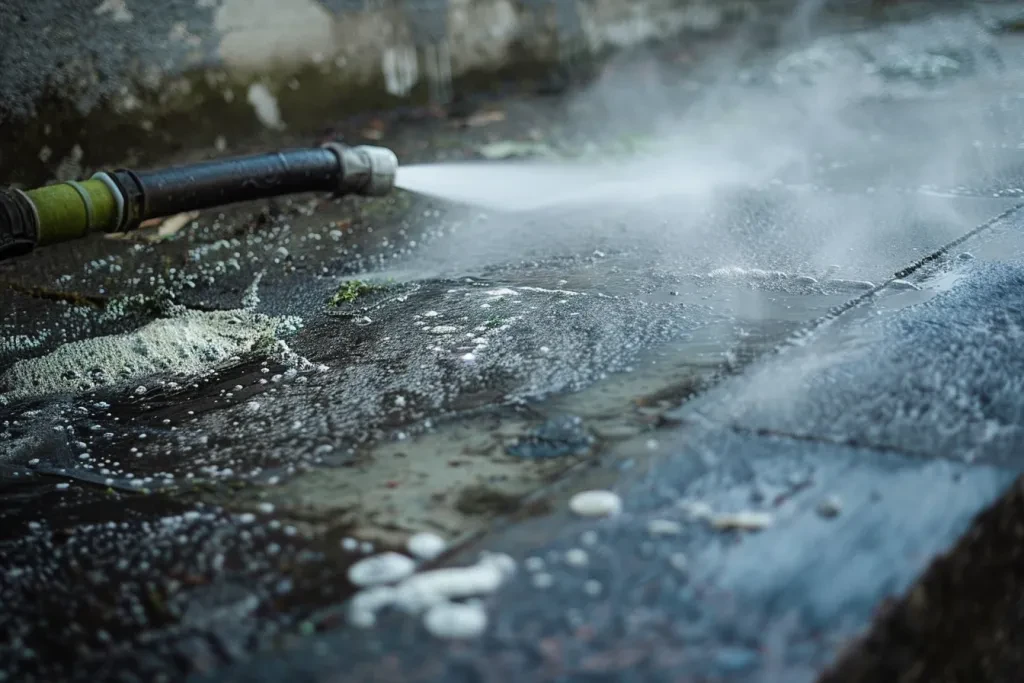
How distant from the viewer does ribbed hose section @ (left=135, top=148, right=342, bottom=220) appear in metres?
3.38

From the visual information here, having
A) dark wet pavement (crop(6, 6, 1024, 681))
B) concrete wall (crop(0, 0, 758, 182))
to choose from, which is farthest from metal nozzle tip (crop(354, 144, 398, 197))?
concrete wall (crop(0, 0, 758, 182))

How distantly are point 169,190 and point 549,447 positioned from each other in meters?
2.00

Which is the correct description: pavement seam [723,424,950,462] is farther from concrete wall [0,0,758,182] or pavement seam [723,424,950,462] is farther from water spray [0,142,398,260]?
concrete wall [0,0,758,182]

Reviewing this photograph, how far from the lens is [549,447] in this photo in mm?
2004

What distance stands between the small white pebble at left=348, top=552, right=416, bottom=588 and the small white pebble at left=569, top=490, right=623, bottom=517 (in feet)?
1.00

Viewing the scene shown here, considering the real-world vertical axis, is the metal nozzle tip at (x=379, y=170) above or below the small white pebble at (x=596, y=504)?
above

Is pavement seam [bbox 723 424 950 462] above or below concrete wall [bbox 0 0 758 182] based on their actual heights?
below

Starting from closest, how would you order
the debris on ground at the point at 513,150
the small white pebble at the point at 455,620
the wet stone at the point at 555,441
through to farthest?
the small white pebble at the point at 455,620 < the wet stone at the point at 555,441 < the debris on ground at the point at 513,150

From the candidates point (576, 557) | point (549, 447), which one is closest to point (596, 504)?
point (576, 557)

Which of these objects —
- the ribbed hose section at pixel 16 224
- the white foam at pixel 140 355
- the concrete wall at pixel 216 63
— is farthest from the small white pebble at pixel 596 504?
the concrete wall at pixel 216 63

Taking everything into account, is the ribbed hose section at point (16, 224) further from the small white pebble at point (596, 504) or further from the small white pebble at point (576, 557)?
the small white pebble at point (576, 557)

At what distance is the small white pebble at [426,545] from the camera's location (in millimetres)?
1660

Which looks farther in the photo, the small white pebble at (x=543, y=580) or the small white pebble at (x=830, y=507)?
the small white pebble at (x=830, y=507)

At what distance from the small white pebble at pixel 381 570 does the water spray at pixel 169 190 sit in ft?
6.50
